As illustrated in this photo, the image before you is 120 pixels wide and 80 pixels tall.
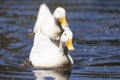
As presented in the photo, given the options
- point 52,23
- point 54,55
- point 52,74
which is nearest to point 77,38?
point 52,23

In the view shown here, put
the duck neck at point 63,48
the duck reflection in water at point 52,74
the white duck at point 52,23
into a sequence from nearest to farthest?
1. the duck reflection in water at point 52,74
2. the duck neck at point 63,48
3. the white duck at point 52,23

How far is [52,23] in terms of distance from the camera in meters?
17.5

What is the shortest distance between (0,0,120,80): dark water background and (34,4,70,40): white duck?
44cm

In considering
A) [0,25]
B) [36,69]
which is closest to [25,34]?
[0,25]

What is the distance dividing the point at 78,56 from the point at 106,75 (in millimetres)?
2159

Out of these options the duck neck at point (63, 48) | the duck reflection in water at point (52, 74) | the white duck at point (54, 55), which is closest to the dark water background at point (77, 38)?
the duck reflection in water at point (52, 74)

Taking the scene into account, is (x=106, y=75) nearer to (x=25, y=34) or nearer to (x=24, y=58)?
(x=24, y=58)

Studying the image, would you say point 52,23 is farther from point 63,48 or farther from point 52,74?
point 52,74

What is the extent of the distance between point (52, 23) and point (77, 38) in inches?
50.0

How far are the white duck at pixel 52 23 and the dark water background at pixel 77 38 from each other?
44 centimetres

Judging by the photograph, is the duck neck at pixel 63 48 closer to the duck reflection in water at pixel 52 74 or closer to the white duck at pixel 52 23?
the duck reflection in water at pixel 52 74

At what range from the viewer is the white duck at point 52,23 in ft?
56.1

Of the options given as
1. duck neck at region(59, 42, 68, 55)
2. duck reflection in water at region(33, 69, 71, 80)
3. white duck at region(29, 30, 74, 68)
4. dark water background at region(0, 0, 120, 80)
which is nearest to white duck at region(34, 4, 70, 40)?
dark water background at region(0, 0, 120, 80)

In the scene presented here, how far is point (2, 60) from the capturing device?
13820mm
